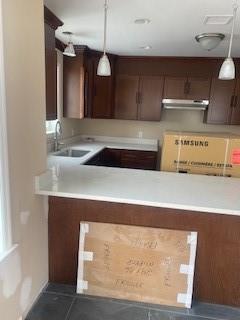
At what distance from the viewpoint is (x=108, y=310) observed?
1594 mm

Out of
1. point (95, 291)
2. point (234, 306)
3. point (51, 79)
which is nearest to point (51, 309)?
point (95, 291)

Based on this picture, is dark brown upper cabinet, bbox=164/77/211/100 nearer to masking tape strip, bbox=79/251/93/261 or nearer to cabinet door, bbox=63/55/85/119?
cabinet door, bbox=63/55/85/119

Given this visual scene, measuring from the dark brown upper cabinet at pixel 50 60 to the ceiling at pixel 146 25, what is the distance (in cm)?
8

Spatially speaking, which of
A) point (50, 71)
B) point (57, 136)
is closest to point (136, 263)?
point (50, 71)

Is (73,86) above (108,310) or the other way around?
above

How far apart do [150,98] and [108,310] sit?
3194 millimetres

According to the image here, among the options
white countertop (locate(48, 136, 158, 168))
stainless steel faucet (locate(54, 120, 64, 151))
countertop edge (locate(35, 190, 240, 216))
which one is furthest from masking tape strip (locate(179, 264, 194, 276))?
stainless steel faucet (locate(54, 120, 64, 151))

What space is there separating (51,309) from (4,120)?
1.20 metres

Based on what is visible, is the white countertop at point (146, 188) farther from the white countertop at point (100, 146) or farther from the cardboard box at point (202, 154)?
the white countertop at point (100, 146)

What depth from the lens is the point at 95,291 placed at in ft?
5.65

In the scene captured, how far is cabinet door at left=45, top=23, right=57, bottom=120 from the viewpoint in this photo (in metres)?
2.05

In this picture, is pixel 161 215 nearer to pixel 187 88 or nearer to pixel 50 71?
pixel 50 71

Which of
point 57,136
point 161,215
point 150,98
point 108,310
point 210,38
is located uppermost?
point 210,38

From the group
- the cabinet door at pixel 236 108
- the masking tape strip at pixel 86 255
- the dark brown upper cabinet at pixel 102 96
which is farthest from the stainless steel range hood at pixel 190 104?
the masking tape strip at pixel 86 255
